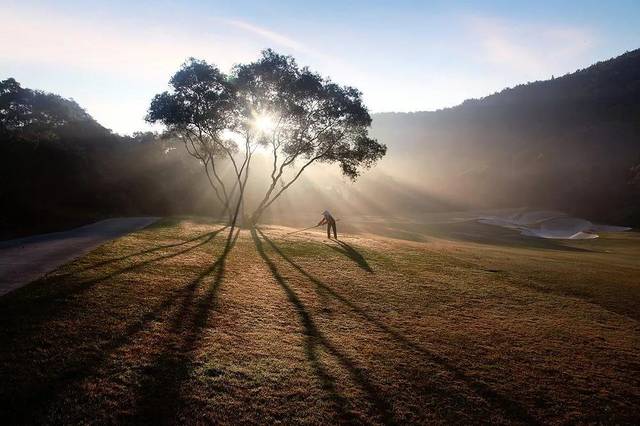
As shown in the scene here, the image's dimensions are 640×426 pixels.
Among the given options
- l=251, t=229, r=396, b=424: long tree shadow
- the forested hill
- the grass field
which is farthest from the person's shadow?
the forested hill

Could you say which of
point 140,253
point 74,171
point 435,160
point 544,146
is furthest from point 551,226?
point 435,160

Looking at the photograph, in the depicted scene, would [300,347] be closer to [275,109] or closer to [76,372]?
[76,372]

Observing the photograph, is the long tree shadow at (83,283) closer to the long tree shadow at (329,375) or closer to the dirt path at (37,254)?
the dirt path at (37,254)

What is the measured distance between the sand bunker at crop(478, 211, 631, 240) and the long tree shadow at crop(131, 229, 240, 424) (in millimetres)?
50314

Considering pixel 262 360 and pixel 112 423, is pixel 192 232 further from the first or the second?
pixel 112 423

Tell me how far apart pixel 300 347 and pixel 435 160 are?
157789 millimetres

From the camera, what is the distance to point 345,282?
15.1 m

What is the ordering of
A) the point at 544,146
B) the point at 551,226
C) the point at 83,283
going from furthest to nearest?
the point at 544,146
the point at 551,226
the point at 83,283

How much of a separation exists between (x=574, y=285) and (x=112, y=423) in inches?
725

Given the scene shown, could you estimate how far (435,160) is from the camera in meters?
156

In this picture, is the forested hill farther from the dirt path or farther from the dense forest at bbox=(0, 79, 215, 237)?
the dirt path

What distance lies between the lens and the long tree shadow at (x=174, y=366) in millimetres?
5949

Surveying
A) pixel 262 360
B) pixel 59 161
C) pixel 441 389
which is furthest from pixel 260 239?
pixel 59 161

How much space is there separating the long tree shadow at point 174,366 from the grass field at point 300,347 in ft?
0.10
